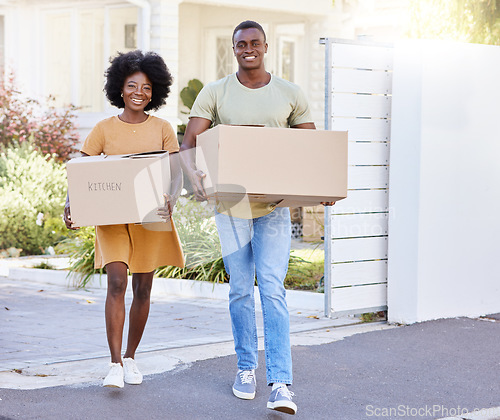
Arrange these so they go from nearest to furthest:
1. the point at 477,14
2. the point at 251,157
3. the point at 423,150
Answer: the point at 251,157 < the point at 423,150 < the point at 477,14

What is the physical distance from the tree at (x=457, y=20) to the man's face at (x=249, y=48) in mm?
5301

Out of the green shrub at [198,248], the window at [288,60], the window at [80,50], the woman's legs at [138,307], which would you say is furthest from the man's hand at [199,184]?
the window at [288,60]

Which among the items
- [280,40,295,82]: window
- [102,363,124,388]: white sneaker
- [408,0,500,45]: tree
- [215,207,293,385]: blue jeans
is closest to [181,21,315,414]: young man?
[215,207,293,385]: blue jeans

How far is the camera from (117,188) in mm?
4824

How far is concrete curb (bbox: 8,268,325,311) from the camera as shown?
26.4 ft

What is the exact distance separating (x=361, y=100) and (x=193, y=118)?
105 inches

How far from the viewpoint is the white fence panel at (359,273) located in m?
7.16

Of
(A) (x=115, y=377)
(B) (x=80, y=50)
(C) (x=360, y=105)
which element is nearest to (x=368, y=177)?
(C) (x=360, y=105)

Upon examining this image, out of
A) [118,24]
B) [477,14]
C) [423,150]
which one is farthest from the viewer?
[118,24]

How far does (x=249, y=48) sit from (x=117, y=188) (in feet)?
3.32

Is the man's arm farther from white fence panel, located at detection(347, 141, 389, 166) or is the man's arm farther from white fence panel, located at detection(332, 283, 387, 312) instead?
white fence panel, located at detection(332, 283, 387, 312)

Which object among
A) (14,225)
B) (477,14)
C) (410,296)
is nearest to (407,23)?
(477,14)

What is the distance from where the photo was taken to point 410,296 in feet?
23.5

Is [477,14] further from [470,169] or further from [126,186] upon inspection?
[126,186]
